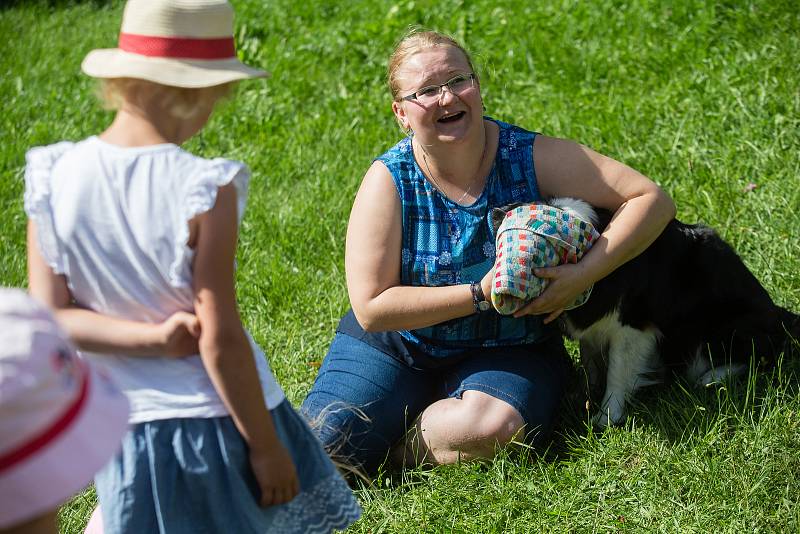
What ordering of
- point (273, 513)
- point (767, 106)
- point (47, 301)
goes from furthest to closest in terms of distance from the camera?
1. point (767, 106)
2. point (273, 513)
3. point (47, 301)

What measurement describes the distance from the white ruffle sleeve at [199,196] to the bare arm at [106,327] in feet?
0.30

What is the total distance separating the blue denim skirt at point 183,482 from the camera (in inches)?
71.6

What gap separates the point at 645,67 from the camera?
4863 millimetres

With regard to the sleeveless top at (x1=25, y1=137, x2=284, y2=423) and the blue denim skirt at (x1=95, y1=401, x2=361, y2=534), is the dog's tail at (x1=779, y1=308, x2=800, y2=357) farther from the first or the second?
the sleeveless top at (x1=25, y1=137, x2=284, y2=423)

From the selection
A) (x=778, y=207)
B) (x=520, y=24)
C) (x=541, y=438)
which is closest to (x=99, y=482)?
(x=541, y=438)

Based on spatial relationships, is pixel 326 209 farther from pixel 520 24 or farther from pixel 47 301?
pixel 47 301

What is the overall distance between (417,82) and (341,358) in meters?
0.95

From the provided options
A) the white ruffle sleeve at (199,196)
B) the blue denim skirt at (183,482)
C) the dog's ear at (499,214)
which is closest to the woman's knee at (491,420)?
the dog's ear at (499,214)

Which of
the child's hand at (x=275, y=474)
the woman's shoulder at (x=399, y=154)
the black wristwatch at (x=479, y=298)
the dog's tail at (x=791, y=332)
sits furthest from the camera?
the dog's tail at (x=791, y=332)

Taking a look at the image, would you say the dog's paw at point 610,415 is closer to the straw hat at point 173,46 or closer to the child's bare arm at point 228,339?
the child's bare arm at point 228,339

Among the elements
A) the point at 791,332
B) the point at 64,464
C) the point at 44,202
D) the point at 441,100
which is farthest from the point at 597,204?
the point at 64,464

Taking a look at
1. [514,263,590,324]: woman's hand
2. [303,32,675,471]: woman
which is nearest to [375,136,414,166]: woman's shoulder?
[303,32,675,471]: woman

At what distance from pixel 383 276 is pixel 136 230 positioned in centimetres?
123

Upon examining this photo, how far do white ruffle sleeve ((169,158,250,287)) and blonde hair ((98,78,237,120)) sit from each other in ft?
0.47
